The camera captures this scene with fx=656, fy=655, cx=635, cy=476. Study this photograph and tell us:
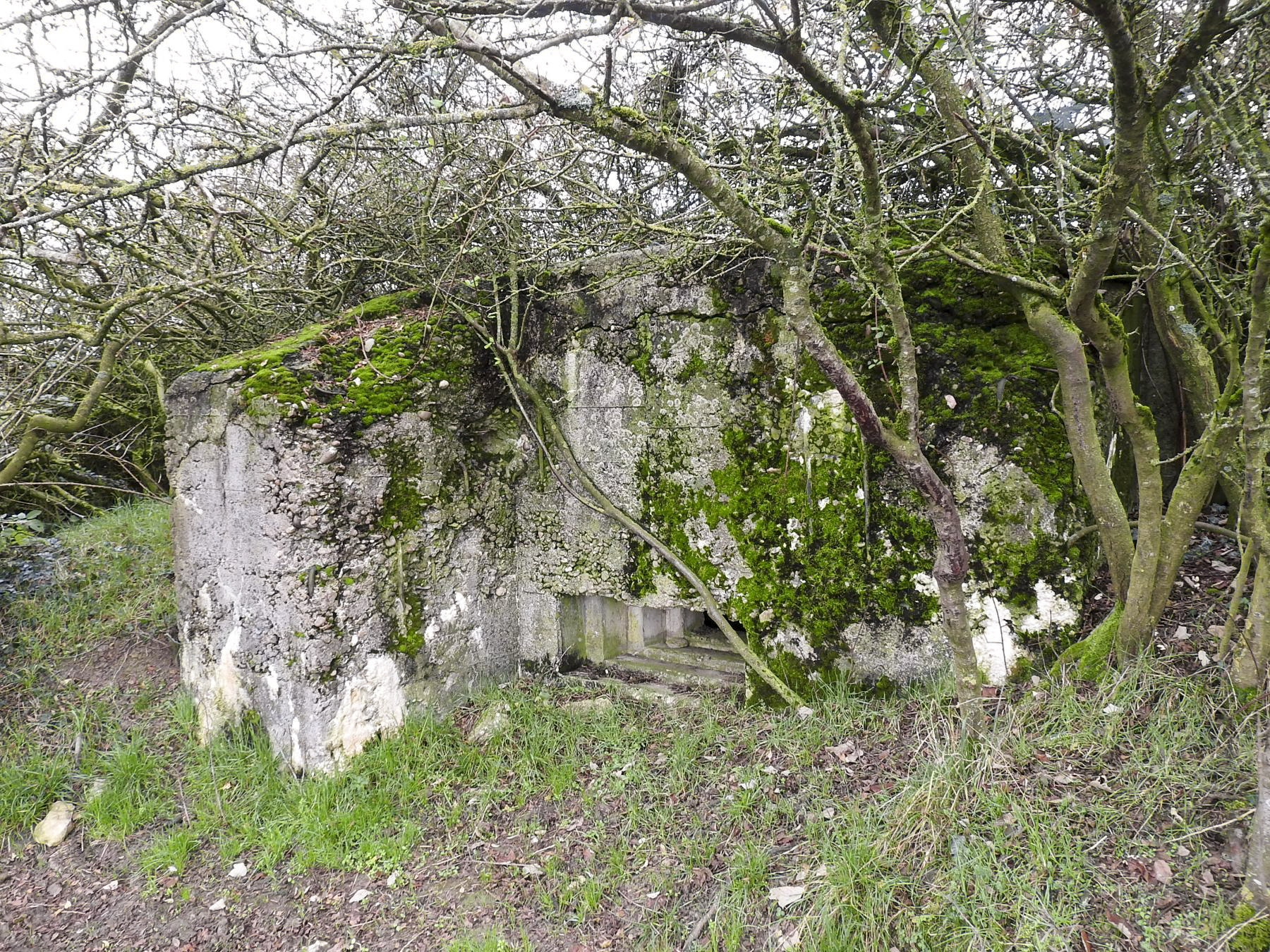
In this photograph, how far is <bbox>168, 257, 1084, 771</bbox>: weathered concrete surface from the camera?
3.09 metres

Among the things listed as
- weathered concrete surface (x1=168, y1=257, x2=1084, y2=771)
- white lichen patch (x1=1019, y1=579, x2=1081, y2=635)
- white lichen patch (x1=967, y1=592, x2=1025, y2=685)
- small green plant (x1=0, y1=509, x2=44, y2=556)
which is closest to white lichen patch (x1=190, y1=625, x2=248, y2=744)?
weathered concrete surface (x1=168, y1=257, x2=1084, y2=771)

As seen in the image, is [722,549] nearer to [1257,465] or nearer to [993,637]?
[993,637]

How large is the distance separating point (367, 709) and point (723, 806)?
1.91 meters

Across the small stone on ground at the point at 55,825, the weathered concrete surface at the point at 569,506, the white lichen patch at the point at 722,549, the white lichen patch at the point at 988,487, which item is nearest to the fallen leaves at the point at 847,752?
the weathered concrete surface at the point at 569,506

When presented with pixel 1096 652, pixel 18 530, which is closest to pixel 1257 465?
pixel 1096 652

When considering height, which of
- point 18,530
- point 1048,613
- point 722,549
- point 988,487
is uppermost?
point 988,487

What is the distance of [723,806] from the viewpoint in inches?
109

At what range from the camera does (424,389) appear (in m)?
3.68

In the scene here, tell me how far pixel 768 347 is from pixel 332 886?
3.17 m

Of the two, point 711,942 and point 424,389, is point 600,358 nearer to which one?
point 424,389

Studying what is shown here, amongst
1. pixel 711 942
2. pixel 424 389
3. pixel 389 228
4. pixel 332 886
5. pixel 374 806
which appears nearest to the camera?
pixel 711 942

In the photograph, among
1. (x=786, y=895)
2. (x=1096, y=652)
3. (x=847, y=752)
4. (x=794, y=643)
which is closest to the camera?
(x=786, y=895)

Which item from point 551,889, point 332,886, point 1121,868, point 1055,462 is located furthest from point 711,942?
point 1055,462

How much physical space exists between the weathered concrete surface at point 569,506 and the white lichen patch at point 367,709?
0.4 inches
